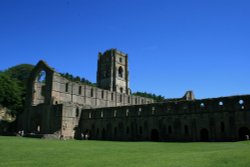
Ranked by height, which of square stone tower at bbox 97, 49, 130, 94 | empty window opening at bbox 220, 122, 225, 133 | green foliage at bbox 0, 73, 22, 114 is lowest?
empty window opening at bbox 220, 122, 225, 133

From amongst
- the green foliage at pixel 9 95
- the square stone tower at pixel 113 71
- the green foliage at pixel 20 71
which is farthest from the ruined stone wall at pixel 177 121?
the green foliage at pixel 20 71

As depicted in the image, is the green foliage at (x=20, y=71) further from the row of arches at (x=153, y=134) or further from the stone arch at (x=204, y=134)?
the stone arch at (x=204, y=134)

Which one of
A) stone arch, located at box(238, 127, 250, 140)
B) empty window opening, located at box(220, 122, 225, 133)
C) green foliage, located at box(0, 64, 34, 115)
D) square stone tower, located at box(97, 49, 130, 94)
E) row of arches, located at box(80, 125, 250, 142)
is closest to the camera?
stone arch, located at box(238, 127, 250, 140)

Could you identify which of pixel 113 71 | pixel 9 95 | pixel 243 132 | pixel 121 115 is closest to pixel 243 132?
pixel 243 132

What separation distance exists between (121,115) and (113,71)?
32.0 meters

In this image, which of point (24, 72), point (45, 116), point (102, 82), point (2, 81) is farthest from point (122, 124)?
point (24, 72)

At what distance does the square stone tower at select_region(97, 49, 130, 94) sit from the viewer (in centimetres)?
8262

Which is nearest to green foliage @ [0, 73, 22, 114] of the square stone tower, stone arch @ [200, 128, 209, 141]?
the square stone tower

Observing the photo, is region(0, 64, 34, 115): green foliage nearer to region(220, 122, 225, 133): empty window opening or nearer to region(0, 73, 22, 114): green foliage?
region(0, 73, 22, 114): green foliage

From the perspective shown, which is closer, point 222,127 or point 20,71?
point 222,127

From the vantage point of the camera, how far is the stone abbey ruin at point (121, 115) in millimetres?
40656

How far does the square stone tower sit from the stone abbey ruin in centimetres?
827

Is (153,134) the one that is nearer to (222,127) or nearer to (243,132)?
(222,127)

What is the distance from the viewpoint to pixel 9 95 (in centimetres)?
6150
